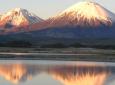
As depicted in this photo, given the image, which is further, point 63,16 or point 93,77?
point 63,16

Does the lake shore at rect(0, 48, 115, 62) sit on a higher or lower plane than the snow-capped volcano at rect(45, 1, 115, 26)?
lower

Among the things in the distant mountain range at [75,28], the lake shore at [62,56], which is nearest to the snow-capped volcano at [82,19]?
the distant mountain range at [75,28]

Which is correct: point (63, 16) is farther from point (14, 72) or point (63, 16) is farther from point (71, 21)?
point (14, 72)

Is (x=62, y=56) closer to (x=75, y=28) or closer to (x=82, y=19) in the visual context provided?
(x=75, y=28)

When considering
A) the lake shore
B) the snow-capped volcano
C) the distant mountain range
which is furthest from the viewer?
the snow-capped volcano

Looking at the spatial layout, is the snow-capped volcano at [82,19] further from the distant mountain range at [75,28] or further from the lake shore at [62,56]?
the lake shore at [62,56]

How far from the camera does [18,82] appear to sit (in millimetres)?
26188

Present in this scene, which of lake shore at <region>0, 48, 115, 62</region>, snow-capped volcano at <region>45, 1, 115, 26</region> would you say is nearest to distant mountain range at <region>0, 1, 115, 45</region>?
snow-capped volcano at <region>45, 1, 115, 26</region>

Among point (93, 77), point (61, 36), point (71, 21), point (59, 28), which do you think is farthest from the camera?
point (71, 21)

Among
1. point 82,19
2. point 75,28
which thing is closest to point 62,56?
point 75,28

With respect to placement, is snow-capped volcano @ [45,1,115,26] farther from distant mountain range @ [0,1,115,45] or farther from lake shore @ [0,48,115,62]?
lake shore @ [0,48,115,62]

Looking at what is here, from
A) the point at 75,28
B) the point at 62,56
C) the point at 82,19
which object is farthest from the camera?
the point at 82,19


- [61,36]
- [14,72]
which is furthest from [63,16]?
[14,72]

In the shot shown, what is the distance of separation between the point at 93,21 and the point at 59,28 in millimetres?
18523
